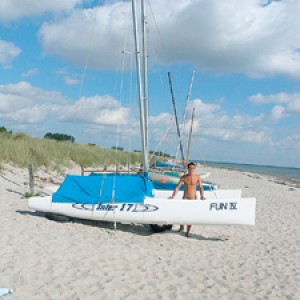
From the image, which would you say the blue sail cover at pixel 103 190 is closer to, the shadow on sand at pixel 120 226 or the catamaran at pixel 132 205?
the catamaran at pixel 132 205

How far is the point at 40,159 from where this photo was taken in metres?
22.0

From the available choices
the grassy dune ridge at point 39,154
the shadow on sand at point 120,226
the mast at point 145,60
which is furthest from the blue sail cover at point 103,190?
the grassy dune ridge at point 39,154

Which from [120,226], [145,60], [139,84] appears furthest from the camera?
[145,60]

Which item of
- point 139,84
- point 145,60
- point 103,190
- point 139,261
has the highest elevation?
point 145,60

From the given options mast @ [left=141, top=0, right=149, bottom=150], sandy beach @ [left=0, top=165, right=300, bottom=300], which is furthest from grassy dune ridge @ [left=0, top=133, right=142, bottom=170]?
sandy beach @ [left=0, top=165, right=300, bottom=300]

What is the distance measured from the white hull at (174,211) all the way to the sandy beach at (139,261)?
394 mm

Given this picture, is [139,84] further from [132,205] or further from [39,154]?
[39,154]

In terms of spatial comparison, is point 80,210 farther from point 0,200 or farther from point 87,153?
point 87,153

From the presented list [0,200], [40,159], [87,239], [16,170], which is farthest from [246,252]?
[40,159]

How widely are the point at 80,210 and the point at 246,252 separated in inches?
166

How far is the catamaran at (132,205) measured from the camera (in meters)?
8.42

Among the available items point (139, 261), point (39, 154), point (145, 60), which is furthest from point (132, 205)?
point (39, 154)

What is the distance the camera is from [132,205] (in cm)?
889

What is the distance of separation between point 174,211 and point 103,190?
1.99 metres
